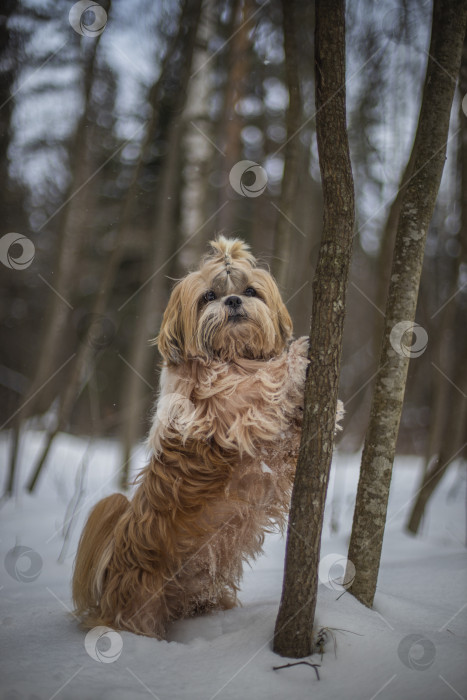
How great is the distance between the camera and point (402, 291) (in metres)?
2.56

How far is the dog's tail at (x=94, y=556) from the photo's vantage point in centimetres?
274

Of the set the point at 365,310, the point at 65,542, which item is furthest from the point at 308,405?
the point at 365,310

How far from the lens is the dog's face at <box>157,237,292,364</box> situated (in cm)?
299

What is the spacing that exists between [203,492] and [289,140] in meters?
3.60

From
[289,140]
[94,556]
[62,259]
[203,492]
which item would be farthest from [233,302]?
[62,259]

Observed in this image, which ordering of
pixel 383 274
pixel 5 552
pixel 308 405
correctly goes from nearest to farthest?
pixel 308 405 < pixel 5 552 < pixel 383 274

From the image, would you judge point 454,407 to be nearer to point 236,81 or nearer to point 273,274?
point 273,274

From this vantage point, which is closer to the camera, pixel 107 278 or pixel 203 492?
pixel 203 492

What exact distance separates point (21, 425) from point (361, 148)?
18.4 ft

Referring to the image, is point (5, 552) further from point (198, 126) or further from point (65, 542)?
point (198, 126)

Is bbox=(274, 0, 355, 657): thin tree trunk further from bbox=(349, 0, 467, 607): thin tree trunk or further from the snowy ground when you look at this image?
bbox=(349, 0, 467, 607): thin tree trunk

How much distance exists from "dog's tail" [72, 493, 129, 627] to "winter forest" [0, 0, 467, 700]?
12 centimetres

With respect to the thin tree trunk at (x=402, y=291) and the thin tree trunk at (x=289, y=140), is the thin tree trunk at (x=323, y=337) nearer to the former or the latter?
the thin tree trunk at (x=402, y=291)

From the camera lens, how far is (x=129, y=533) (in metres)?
2.70
